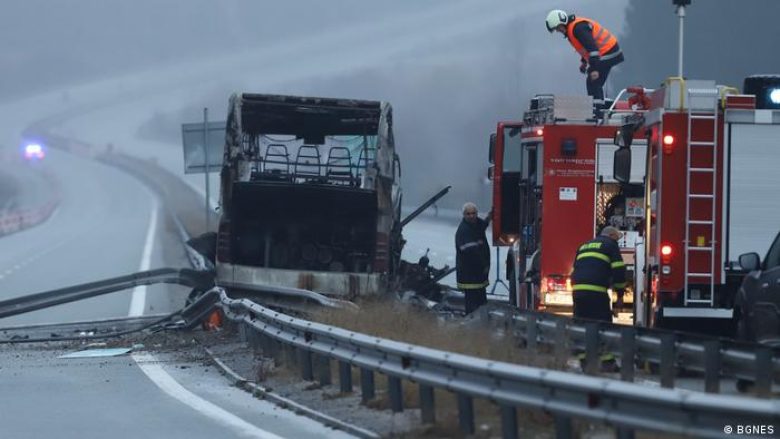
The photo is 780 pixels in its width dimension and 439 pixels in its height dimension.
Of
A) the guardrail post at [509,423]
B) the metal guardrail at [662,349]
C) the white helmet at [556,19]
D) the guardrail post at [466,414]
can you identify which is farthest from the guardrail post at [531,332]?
the white helmet at [556,19]

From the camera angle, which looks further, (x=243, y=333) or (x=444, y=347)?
(x=243, y=333)

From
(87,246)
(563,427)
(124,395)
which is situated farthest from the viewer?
(87,246)

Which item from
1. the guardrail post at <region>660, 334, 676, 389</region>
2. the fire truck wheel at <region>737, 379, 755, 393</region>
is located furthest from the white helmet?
the fire truck wheel at <region>737, 379, 755, 393</region>

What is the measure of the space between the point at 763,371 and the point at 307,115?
45.5ft

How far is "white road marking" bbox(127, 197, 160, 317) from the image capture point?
29.8 meters

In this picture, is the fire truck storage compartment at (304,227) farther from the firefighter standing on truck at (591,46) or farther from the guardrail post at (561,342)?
the guardrail post at (561,342)

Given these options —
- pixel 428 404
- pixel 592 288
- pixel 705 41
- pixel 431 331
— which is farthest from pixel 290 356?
pixel 705 41

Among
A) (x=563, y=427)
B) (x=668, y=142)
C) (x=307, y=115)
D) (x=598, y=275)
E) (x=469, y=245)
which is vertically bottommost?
(x=563, y=427)

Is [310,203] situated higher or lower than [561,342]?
higher

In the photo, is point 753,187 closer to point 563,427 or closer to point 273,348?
point 273,348

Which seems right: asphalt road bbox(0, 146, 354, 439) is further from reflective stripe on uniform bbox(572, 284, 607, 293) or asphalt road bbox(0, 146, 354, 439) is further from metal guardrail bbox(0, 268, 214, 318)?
reflective stripe on uniform bbox(572, 284, 607, 293)

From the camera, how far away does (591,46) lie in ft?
76.1

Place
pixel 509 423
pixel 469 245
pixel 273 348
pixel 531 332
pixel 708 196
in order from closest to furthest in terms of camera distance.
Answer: pixel 509 423
pixel 531 332
pixel 708 196
pixel 273 348
pixel 469 245

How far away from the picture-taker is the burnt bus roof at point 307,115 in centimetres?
2347
